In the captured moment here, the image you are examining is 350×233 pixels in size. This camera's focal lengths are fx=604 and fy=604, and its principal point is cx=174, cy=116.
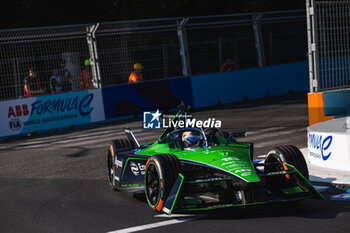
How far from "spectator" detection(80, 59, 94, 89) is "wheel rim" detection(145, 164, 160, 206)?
11.6 meters

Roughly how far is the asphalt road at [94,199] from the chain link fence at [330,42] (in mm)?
1524

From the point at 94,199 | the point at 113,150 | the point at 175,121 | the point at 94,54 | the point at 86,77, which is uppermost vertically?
the point at 94,54

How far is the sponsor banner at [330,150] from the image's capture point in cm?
960

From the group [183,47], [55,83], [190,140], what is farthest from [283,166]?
[183,47]

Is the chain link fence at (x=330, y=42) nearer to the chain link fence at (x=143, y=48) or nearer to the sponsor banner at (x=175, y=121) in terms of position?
the sponsor banner at (x=175, y=121)

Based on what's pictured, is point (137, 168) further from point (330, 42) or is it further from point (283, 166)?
point (330, 42)

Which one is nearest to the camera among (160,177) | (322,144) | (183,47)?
(160,177)

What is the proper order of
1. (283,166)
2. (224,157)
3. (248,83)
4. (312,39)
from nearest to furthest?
(224,157), (283,166), (312,39), (248,83)

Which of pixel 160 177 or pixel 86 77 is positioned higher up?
pixel 86 77

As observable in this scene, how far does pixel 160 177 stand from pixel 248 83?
16134mm

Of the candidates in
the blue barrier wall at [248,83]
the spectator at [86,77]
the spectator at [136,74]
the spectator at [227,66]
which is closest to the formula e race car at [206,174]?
the spectator at [86,77]

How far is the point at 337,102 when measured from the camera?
12578mm

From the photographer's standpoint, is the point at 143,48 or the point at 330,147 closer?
the point at 330,147

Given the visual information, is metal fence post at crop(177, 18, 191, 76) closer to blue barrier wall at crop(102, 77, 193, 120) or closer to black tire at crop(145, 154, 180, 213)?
blue barrier wall at crop(102, 77, 193, 120)
